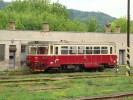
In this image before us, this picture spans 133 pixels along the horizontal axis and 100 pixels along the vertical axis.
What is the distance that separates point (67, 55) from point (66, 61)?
1.90ft

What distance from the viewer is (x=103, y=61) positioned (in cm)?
3659

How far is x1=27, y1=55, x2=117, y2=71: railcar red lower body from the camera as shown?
33.6 meters

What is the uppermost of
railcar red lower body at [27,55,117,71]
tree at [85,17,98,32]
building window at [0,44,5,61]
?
tree at [85,17,98,32]

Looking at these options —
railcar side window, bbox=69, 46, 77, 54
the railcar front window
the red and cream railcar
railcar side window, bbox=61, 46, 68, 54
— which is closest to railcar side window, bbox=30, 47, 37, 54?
the red and cream railcar

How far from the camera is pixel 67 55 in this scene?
113ft

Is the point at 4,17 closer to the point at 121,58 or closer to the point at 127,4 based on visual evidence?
the point at 121,58

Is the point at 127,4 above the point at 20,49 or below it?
above

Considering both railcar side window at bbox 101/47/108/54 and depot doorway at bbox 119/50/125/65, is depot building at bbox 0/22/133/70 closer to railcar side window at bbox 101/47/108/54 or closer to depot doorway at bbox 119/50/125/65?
railcar side window at bbox 101/47/108/54

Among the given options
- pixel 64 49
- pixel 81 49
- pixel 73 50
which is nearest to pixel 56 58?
pixel 64 49

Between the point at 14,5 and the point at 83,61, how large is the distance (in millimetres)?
72391

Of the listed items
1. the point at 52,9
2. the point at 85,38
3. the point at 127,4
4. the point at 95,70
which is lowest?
the point at 95,70

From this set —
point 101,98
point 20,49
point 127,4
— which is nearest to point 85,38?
point 20,49

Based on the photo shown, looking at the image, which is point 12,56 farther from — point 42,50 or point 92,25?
point 92,25

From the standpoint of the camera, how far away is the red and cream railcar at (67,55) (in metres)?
33.8
